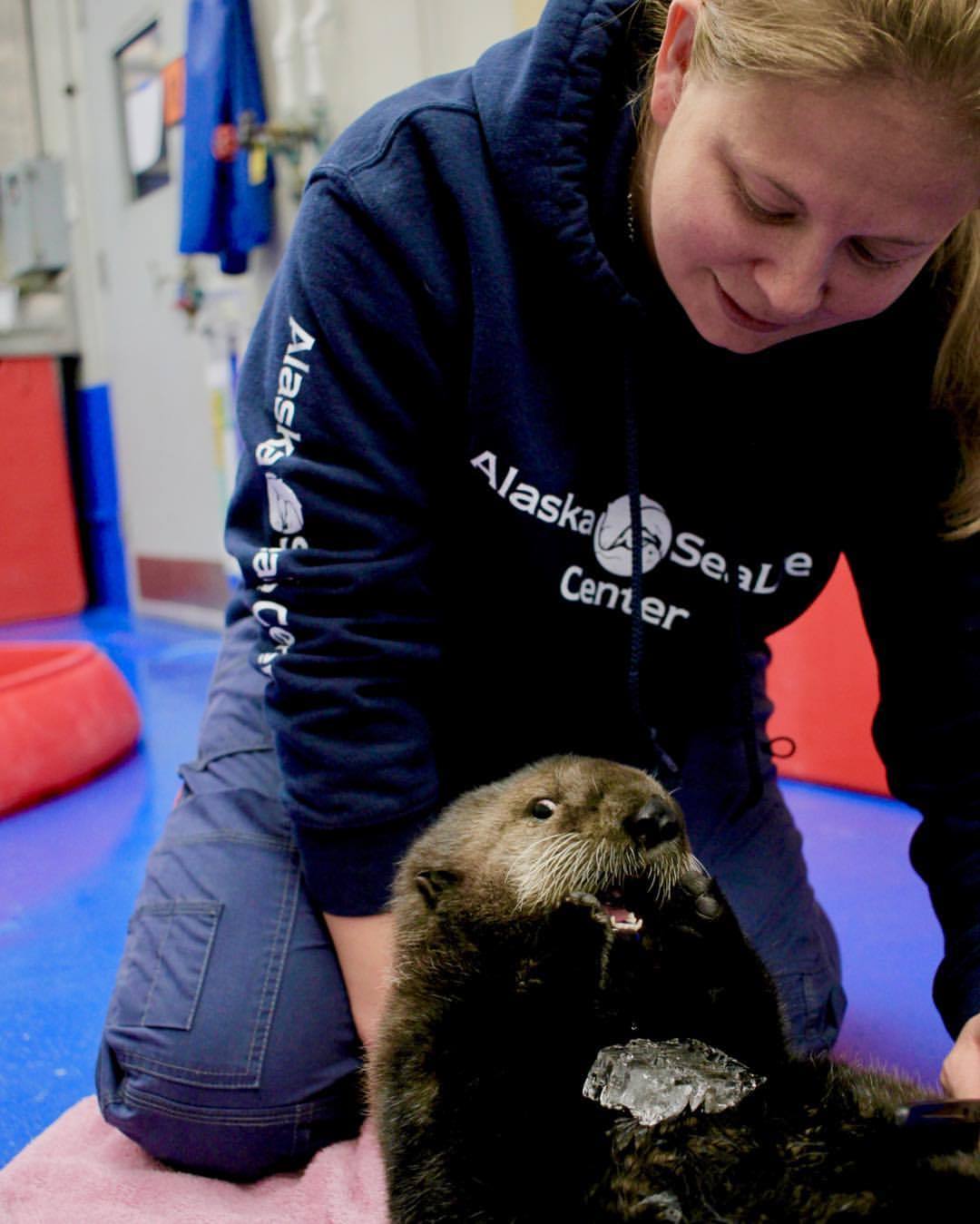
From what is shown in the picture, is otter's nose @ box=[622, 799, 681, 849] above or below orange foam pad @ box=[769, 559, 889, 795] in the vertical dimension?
above

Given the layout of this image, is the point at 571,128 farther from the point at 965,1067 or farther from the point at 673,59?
the point at 965,1067

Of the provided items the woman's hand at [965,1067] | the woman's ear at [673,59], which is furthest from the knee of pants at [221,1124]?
the woman's ear at [673,59]

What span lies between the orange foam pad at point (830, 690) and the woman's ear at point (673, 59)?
4.96 feet

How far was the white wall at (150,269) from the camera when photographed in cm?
356

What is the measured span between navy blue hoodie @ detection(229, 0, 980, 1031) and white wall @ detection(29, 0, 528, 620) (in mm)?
2316

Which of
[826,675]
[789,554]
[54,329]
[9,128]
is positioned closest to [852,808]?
[826,675]

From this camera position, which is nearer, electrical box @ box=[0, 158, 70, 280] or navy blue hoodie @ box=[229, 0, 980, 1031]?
navy blue hoodie @ box=[229, 0, 980, 1031]

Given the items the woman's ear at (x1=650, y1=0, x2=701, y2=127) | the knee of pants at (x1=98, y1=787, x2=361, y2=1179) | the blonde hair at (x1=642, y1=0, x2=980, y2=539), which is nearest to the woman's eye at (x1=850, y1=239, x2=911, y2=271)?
the blonde hair at (x1=642, y1=0, x2=980, y2=539)

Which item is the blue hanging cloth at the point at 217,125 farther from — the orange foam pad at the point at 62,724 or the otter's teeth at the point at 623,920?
the otter's teeth at the point at 623,920

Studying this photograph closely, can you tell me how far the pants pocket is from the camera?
1.22 meters

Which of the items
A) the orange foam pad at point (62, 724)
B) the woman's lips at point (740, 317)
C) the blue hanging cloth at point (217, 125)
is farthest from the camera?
the blue hanging cloth at point (217, 125)

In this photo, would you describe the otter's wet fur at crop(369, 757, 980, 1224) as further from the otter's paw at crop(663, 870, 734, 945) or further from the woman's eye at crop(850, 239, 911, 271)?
the woman's eye at crop(850, 239, 911, 271)

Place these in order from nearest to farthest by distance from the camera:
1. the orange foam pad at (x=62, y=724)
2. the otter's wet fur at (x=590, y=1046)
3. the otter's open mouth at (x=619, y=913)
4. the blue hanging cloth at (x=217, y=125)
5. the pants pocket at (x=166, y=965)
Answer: the otter's wet fur at (x=590, y=1046), the otter's open mouth at (x=619, y=913), the pants pocket at (x=166, y=965), the orange foam pad at (x=62, y=724), the blue hanging cloth at (x=217, y=125)

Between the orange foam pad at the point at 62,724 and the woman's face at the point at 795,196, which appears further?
the orange foam pad at the point at 62,724
